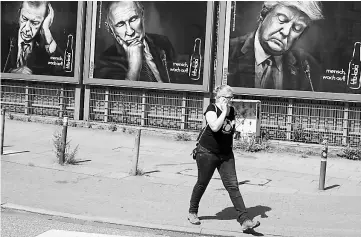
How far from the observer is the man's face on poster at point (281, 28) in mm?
14516

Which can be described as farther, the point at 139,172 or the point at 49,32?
the point at 49,32

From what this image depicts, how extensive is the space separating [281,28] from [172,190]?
23.4 ft

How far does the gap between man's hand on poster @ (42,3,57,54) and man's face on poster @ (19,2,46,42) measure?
Answer: 19cm

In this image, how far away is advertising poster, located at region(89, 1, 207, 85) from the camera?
15.7m

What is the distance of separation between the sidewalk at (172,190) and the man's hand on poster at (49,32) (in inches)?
179

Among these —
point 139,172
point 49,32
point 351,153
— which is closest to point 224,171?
point 139,172

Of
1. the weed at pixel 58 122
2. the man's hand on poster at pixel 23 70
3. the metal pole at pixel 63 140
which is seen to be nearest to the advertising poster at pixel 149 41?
the weed at pixel 58 122

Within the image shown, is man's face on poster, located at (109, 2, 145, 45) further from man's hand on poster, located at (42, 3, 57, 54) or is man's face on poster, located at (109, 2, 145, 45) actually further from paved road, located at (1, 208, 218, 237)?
paved road, located at (1, 208, 218, 237)

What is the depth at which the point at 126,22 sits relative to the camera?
54.3ft

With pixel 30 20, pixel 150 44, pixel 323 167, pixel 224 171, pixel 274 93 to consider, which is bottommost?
pixel 323 167

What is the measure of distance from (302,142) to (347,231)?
750cm

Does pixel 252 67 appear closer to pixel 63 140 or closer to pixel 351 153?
pixel 351 153

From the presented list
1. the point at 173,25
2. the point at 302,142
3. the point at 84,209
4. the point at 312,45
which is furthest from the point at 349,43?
the point at 84,209

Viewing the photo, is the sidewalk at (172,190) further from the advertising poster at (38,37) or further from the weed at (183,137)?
the advertising poster at (38,37)
